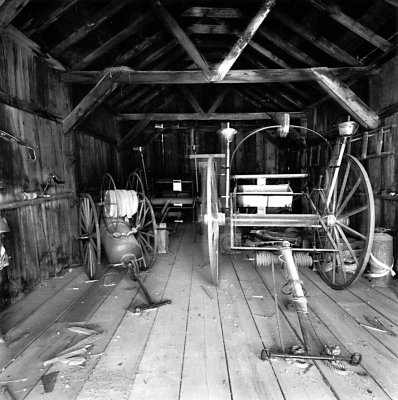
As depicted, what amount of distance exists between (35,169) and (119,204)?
1024 millimetres

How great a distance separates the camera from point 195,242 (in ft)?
18.6

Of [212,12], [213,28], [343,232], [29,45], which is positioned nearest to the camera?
[29,45]

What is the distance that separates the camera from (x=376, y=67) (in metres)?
3.68

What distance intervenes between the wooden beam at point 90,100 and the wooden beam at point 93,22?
0.52m

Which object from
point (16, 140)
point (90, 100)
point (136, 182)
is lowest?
point (136, 182)

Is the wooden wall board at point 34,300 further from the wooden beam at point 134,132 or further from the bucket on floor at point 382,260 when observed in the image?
the wooden beam at point 134,132

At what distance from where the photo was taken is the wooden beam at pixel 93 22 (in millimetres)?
3303

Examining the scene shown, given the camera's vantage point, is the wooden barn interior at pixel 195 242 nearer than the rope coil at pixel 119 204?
Yes

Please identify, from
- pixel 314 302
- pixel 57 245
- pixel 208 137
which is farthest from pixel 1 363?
pixel 208 137

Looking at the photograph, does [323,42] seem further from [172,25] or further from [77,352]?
[77,352]

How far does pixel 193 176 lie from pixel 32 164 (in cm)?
534

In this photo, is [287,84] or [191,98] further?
[191,98]

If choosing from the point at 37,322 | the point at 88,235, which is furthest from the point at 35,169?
the point at 37,322

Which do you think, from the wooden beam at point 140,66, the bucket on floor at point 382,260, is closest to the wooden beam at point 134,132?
the wooden beam at point 140,66
